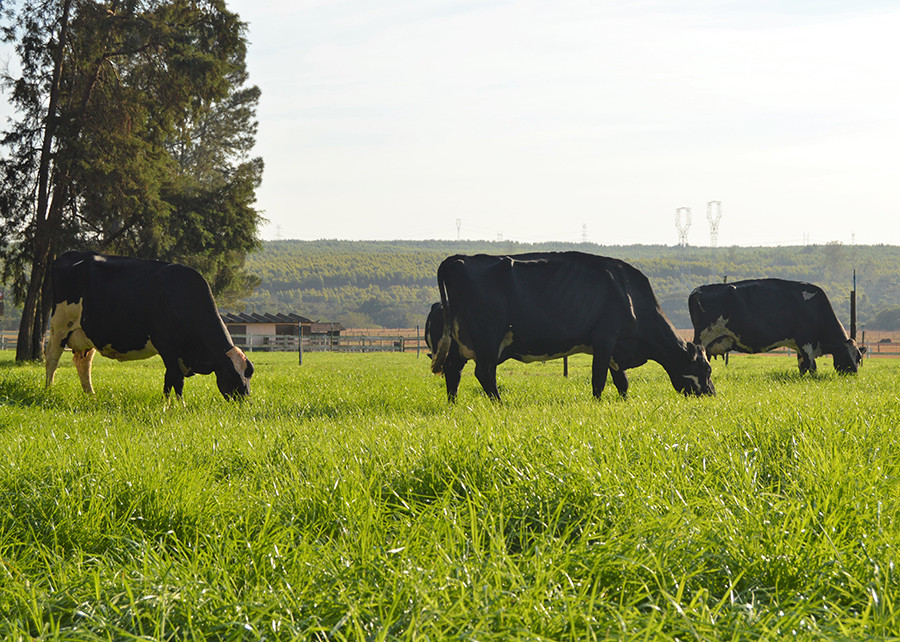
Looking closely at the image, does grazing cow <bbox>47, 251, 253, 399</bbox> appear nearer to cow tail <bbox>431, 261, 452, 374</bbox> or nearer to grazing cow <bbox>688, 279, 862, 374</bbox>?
cow tail <bbox>431, 261, 452, 374</bbox>

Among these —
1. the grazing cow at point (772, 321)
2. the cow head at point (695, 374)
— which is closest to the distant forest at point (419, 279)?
the grazing cow at point (772, 321)

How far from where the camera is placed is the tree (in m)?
20.1

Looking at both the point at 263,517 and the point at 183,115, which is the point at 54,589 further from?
the point at 183,115

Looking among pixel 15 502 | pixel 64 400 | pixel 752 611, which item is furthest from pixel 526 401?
pixel 752 611

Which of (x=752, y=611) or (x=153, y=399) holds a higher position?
(x=752, y=611)

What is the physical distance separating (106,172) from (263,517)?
18820 mm

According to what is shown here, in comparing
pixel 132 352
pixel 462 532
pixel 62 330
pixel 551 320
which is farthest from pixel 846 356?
pixel 462 532

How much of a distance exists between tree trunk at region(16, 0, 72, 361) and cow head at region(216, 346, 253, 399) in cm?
1294

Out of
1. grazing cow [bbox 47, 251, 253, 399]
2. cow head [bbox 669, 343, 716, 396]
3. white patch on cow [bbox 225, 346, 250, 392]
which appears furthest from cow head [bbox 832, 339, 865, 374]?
grazing cow [bbox 47, 251, 253, 399]

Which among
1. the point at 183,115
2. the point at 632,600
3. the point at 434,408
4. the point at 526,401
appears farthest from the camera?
the point at 183,115

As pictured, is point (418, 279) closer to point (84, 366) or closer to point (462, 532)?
point (84, 366)

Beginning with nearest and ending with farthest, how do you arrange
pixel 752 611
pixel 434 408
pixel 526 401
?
1. pixel 752 611
2. pixel 434 408
3. pixel 526 401

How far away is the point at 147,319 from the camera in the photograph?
9.51 m

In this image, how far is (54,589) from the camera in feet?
8.42
